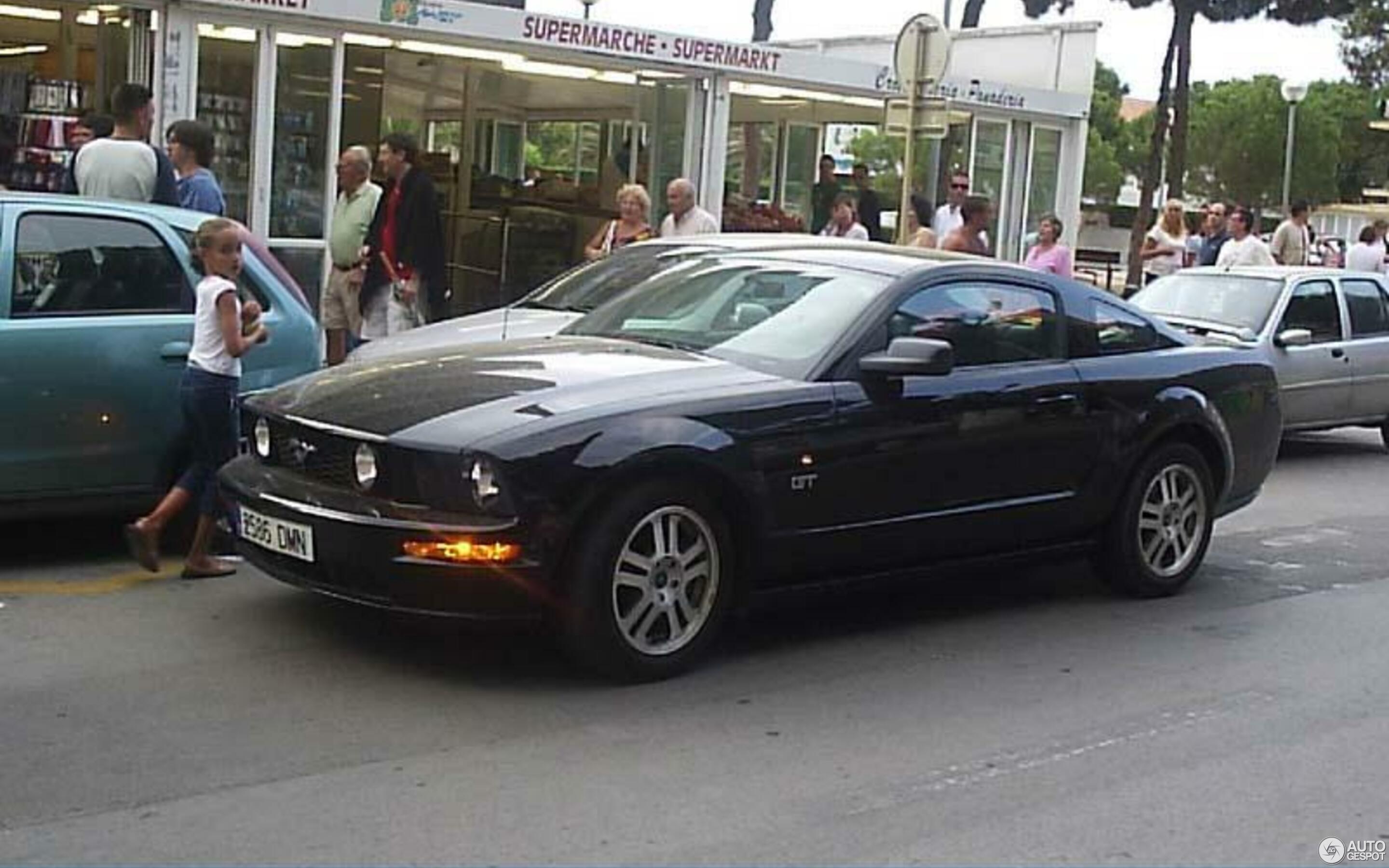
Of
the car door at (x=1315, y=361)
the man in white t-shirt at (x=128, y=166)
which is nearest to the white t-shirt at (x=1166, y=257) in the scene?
the car door at (x=1315, y=361)

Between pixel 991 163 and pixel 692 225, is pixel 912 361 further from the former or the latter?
pixel 991 163

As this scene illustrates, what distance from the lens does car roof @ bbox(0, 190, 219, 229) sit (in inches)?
299

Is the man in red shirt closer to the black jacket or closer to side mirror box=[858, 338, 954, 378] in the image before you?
the black jacket

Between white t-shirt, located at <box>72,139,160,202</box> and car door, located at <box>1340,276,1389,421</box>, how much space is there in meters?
8.84

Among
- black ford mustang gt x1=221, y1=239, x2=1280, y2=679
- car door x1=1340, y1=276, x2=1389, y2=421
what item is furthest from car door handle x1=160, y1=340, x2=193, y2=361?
car door x1=1340, y1=276, x2=1389, y2=421

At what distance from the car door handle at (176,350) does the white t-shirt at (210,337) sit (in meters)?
0.41

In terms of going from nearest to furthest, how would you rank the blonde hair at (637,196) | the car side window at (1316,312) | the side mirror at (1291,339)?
the blonde hair at (637,196) → the side mirror at (1291,339) → the car side window at (1316,312)

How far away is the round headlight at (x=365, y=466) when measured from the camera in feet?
19.9

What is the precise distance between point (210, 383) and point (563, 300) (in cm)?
351

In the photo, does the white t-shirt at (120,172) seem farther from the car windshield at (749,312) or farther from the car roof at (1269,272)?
the car roof at (1269,272)

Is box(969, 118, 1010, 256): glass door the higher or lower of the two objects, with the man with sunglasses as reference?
higher

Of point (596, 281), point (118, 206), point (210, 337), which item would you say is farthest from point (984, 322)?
point (118, 206)

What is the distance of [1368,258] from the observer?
72.2 feet

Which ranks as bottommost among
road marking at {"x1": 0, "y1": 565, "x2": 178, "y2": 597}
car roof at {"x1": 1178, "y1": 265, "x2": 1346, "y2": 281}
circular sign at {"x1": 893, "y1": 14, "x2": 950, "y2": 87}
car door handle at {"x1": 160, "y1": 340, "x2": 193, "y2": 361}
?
road marking at {"x1": 0, "y1": 565, "x2": 178, "y2": 597}
